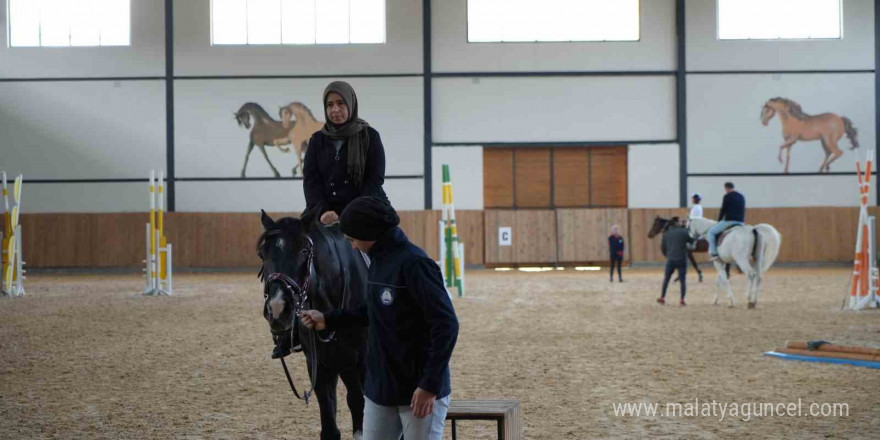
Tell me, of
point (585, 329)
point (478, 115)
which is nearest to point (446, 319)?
point (585, 329)

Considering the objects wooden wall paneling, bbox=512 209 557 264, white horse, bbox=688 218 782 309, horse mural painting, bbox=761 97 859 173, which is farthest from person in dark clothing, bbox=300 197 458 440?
horse mural painting, bbox=761 97 859 173

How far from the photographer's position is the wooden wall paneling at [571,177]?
1045 inches

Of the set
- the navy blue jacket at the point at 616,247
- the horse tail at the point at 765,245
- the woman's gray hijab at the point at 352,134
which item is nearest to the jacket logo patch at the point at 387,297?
the woman's gray hijab at the point at 352,134

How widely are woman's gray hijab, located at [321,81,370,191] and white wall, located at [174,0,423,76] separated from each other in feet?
70.1

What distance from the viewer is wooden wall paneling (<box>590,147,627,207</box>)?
26453mm

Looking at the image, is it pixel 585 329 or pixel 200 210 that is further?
pixel 200 210

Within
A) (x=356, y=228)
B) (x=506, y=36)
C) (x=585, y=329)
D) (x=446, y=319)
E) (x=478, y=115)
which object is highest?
(x=506, y=36)

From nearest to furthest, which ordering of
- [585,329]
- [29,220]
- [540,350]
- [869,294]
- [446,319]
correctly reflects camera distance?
1. [446,319]
2. [540,350]
3. [585,329]
4. [869,294]
5. [29,220]

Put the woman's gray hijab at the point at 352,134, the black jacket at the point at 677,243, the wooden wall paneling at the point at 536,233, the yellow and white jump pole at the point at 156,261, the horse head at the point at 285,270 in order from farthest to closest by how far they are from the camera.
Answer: the wooden wall paneling at the point at 536,233, the yellow and white jump pole at the point at 156,261, the black jacket at the point at 677,243, the woman's gray hijab at the point at 352,134, the horse head at the point at 285,270

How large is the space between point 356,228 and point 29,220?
977 inches

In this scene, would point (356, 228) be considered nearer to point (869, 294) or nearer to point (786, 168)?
point (869, 294)

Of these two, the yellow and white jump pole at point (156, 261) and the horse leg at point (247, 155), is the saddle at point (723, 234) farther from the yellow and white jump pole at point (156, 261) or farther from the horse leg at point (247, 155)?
the horse leg at point (247, 155)

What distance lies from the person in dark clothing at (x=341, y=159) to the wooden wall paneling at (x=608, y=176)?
22284 mm

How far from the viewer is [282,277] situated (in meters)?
3.98
